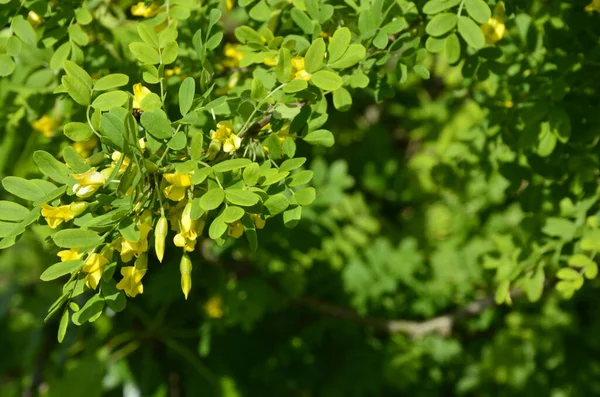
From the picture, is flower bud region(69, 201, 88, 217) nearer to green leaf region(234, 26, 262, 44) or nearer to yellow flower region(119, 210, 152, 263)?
yellow flower region(119, 210, 152, 263)

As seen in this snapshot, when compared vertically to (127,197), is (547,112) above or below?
below

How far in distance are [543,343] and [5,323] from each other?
1912 millimetres

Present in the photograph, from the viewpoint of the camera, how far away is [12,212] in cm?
98

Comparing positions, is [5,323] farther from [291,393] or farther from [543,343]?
[543,343]

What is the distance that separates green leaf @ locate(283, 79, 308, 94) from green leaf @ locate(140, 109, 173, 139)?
0.55 ft

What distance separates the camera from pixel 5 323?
9.14 feet

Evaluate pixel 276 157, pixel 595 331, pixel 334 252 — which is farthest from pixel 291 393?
pixel 276 157

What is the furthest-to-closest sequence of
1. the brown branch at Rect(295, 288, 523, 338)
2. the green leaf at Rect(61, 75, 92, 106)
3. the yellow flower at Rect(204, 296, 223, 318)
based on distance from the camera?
the brown branch at Rect(295, 288, 523, 338) < the yellow flower at Rect(204, 296, 223, 318) < the green leaf at Rect(61, 75, 92, 106)

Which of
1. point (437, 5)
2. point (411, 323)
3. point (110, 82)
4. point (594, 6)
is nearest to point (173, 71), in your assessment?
point (110, 82)

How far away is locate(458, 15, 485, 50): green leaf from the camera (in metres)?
1.09

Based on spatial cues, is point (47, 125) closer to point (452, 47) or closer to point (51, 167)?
point (51, 167)

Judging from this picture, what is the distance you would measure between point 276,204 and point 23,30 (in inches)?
20.5

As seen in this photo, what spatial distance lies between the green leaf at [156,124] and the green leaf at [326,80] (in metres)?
0.21

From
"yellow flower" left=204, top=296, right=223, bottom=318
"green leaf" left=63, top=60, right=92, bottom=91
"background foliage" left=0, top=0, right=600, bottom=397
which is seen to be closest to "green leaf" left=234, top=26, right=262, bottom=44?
"background foliage" left=0, top=0, right=600, bottom=397
